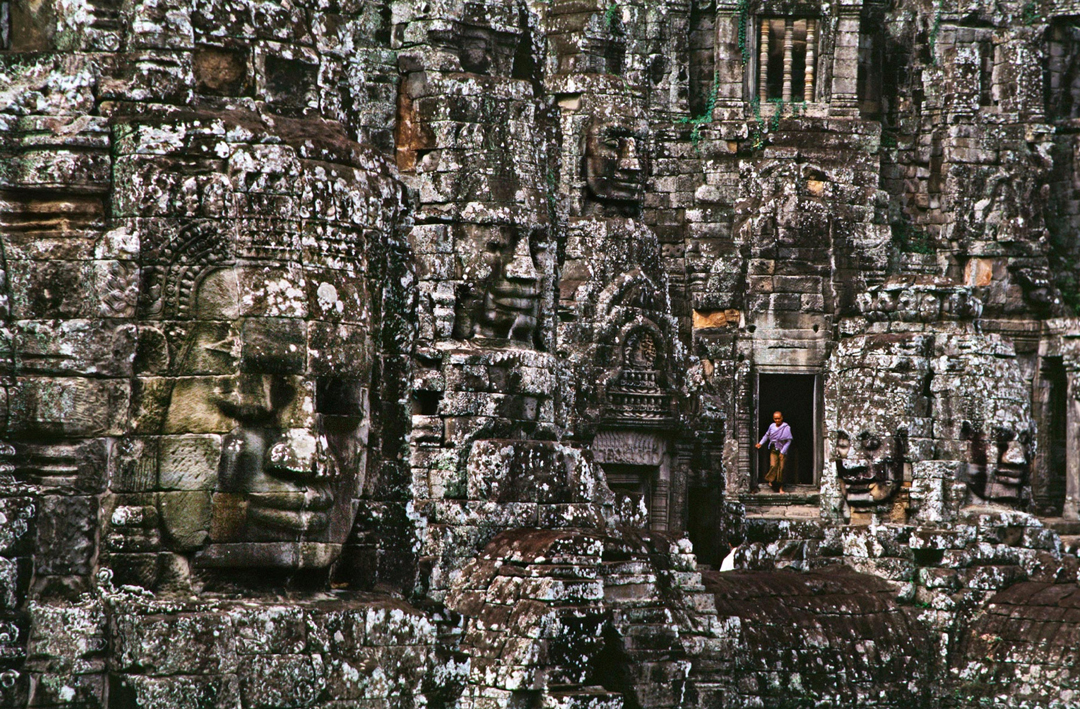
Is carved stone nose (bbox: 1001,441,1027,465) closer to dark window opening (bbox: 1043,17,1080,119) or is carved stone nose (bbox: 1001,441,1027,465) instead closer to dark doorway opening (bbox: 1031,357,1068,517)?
dark doorway opening (bbox: 1031,357,1068,517)

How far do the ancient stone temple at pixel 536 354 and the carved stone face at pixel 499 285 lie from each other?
0.10ft

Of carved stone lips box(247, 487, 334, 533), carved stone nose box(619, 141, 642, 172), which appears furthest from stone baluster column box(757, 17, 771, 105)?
carved stone lips box(247, 487, 334, 533)

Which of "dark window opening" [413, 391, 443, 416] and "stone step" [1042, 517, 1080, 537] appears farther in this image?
"stone step" [1042, 517, 1080, 537]

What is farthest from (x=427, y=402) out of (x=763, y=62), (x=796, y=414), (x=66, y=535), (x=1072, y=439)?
(x=1072, y=439)

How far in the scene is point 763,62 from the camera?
25312 millimetres

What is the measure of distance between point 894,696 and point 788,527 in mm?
5227

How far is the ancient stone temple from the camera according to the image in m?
6.71

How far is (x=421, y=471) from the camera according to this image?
555 inches

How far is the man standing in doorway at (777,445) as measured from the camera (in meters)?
24.1

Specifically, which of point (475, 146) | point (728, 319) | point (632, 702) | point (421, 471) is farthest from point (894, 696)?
point (728, 319)

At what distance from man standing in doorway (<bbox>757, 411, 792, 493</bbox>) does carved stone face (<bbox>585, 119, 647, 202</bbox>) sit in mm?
6506

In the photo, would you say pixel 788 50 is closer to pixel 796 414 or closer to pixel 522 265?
pixel 796 414

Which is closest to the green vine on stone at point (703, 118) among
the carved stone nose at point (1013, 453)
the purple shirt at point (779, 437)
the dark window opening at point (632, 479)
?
the purple shirt at point (779, 437)

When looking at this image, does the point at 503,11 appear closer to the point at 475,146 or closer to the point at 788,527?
the point at 475,146
